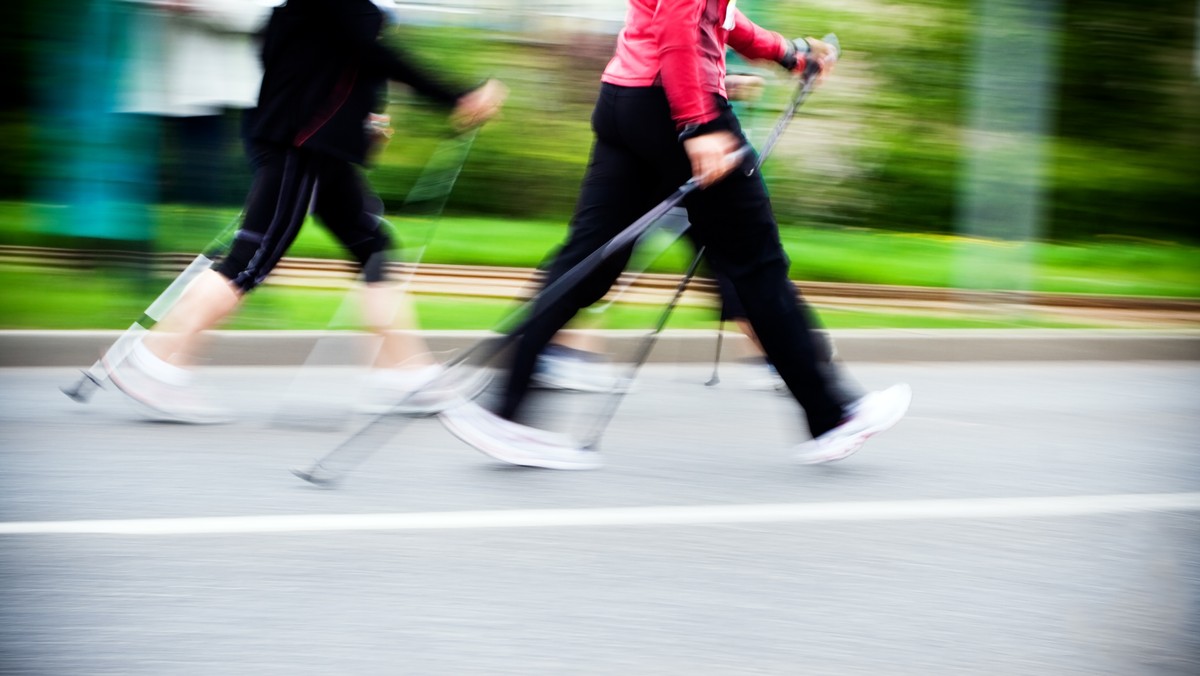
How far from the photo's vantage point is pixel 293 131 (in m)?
4.63

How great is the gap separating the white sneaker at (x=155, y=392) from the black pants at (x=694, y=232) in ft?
4.09

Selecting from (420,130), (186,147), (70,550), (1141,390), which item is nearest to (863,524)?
(70,550)

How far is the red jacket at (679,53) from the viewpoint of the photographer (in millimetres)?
3904

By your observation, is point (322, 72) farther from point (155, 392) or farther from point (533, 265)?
point (533, 265)

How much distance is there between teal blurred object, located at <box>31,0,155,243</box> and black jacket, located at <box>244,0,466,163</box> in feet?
8.94

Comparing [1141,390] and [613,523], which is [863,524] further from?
[1141,390]

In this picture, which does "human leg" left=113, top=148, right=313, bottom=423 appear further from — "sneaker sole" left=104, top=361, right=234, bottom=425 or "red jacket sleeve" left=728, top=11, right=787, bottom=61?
"red jacket sleeve" left=728, top=11, right=787, bottom=61

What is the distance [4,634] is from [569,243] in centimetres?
196

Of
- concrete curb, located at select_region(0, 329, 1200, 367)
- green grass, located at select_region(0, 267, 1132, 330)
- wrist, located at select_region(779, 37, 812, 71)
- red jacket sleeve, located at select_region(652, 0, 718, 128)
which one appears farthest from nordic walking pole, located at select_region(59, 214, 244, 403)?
wrist, located at select_region(779, 37, 812, 71)

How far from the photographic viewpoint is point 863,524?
383 centimetres

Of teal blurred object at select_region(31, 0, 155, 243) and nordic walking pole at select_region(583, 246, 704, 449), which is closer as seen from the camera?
nordic walking pole at select_region(583, 246, 704, 449)

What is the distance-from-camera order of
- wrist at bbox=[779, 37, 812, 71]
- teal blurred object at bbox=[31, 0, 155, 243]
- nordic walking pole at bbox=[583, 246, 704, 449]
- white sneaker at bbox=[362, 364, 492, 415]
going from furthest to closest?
teal blurred object at bbox=[31, 0, 155, 243], white sneaker at bbox=[362, 364, 492, 415], wrist at bbox=[779, 37, 812, 71], nordic walking pole at bbox=[583, 246, 704, 449]

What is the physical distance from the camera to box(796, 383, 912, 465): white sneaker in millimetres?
4266

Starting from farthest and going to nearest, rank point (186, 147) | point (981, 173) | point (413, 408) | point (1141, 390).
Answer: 1. point (981, 173)
2. point (186, 147)
3. point (1141, 390)
4. point (413, 408)
